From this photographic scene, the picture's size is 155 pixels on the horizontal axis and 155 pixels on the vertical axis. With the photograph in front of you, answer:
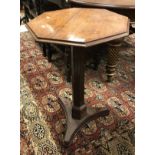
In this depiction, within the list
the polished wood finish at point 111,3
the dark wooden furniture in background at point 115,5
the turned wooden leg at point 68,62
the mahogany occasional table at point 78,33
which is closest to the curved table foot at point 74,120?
the mahogany occasional table at point 78,33

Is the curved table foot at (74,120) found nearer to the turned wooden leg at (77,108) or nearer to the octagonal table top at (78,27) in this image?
the turned wooden leg at (77,108)

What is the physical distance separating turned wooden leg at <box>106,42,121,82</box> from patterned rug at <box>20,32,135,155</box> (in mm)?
101

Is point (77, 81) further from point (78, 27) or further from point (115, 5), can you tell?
point (115, 5)

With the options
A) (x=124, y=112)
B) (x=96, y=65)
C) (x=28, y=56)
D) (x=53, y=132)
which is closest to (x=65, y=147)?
(x=53, y=132)

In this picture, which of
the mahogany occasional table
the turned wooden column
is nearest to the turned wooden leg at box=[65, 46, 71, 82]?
the mahogany occasional table

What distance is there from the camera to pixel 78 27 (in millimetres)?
1280

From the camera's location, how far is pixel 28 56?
2996 millimetres

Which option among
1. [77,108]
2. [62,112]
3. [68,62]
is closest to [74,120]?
[77,108]

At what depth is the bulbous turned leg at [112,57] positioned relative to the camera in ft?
7.26

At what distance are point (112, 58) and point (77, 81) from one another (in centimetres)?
76

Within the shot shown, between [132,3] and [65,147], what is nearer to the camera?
[65,147]
